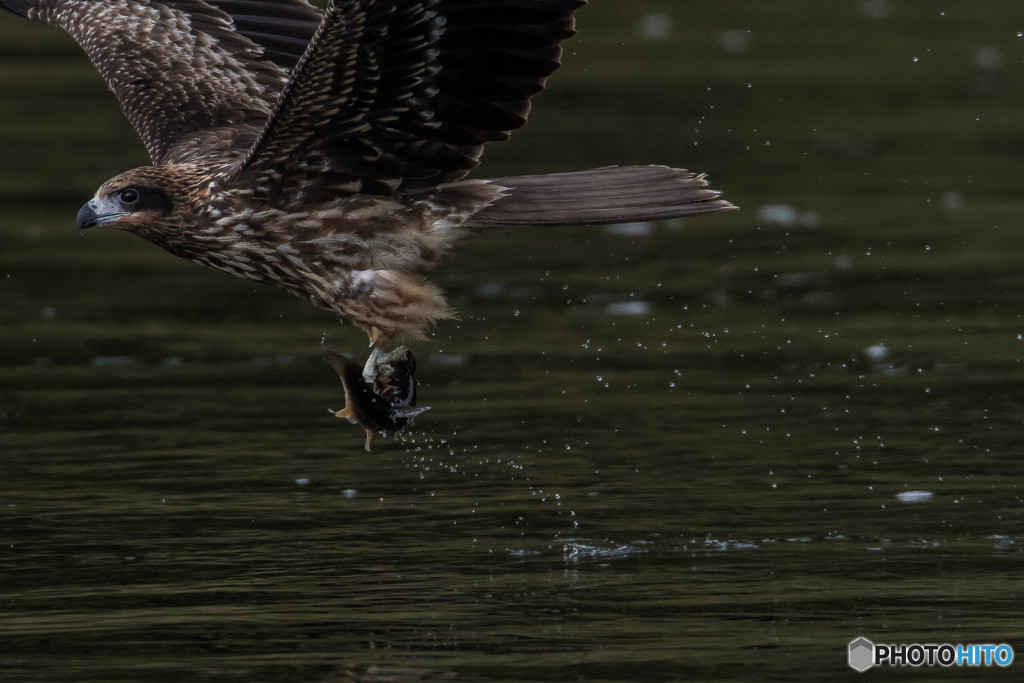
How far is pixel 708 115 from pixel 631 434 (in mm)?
7945

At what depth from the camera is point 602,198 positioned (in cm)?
849

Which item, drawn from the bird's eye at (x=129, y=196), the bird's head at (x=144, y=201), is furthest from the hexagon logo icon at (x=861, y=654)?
the bird's eye at (x=129, y=196)

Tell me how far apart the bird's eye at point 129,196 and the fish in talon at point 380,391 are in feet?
3.41

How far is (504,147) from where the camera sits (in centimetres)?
1689

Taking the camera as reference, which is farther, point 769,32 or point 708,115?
point 769,32

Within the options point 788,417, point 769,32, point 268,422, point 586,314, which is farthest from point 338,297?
point 769,32

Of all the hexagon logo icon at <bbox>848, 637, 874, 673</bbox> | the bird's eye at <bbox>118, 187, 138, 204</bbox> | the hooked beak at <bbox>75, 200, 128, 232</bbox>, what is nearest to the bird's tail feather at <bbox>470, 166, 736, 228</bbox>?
the bird's eye at <bbox>118, 187, 138, 204</bbox>

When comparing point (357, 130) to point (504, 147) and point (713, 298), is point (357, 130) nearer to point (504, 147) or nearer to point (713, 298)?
point (713, 298)

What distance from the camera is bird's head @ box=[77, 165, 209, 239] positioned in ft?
29.6

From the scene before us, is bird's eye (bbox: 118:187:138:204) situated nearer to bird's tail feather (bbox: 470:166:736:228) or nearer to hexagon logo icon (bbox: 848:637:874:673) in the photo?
bird's tail feather (bbox: 470:166:736:228)

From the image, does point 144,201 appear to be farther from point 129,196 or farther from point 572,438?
point 572,438

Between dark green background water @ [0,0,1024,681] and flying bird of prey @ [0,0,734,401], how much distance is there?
38.9 inches

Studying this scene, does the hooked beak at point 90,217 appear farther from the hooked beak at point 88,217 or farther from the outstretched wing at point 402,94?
the outstretched wing at point 402,94

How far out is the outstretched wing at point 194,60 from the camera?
10.1 meters
